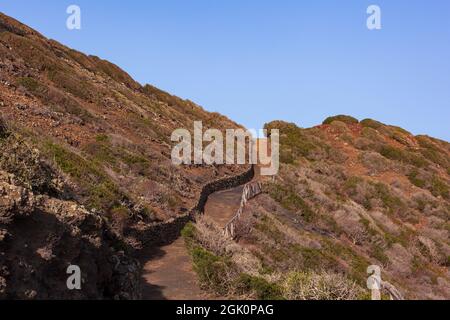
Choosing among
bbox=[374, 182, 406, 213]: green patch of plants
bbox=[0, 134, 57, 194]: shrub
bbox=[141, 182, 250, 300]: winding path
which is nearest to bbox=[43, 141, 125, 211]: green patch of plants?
bbox=[141, 182, 250, 300]: winding path

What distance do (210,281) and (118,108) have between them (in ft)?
90.2

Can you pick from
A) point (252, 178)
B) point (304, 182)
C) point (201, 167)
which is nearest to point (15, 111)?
point (201, 167)

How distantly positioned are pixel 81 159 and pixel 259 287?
33.3 ft

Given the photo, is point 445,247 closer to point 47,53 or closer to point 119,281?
point 119,281

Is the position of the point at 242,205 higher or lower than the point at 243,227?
higher

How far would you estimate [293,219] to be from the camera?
27.7m

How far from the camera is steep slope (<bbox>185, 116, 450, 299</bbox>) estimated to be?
12.1 meters

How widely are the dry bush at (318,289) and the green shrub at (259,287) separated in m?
0.24

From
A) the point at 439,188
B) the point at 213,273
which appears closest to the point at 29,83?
the point at 213,273

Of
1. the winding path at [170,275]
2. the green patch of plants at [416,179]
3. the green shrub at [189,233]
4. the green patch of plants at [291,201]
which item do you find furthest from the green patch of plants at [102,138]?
the green patch of plants at [416,179]

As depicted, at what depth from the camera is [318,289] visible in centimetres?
1066

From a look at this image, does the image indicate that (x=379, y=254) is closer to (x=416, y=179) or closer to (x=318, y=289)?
(x=318, y=289)

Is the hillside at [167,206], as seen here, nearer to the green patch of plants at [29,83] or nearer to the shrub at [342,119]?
the green patch of plants at [29,83]

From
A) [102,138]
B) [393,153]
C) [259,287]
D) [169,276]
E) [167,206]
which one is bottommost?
[169,276]
